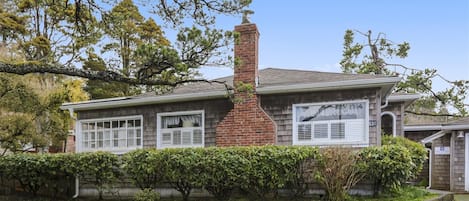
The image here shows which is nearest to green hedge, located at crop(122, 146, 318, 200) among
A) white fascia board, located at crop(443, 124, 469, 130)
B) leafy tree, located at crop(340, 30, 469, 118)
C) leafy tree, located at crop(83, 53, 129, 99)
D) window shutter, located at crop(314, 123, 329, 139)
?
window shutter, located at crop(314, 123, 329, 139)

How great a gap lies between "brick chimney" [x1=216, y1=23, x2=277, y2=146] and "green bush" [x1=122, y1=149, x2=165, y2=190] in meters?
1.71

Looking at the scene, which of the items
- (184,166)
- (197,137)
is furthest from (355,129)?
(197,137)

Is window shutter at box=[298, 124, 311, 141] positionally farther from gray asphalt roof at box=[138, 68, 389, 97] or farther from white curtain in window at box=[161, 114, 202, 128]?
white curtain in window at box=[161, 114, 202, 128]

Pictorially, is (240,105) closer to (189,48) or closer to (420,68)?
(189,48)

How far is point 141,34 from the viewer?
73.2 feet

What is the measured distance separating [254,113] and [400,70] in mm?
13623

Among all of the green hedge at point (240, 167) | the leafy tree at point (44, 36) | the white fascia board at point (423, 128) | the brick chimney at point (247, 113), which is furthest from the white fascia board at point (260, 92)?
the white fascia board at point (423, 128)

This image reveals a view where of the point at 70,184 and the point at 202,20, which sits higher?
the point at 202,20

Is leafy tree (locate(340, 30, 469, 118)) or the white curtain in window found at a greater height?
leafy tree (locate(340, 30, 469, 118))

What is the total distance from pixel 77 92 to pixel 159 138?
8874 millimetres

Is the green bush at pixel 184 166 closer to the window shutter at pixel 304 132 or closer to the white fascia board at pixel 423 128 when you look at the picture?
the window shutter at pixel 304 132

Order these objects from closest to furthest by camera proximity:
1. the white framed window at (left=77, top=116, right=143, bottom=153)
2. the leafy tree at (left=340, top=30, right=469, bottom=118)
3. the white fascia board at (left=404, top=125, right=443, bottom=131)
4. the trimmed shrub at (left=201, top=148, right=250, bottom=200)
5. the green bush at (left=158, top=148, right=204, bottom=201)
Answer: the trimmed shrub at (left=201, top=148, right=250, bottom=200) → the green bush at (left=158, top=148, right=204, bottom=201) → the white framed window at (left=77, top=116, right=143, bottom=153) → the white fascia board at (left=404, top=125, right=443, bottom=131) → the leafy tree at (left=340, top=30, right=469, bottom=118)

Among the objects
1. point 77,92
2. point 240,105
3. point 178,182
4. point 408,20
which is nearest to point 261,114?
point 240,105

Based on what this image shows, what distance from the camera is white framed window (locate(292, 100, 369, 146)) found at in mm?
9375
